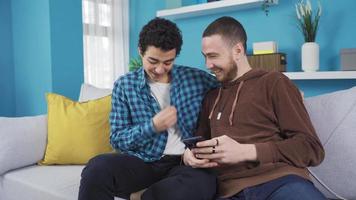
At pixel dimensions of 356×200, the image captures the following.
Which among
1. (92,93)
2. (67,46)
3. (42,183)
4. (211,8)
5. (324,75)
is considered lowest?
(42,183)

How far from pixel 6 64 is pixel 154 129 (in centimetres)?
228

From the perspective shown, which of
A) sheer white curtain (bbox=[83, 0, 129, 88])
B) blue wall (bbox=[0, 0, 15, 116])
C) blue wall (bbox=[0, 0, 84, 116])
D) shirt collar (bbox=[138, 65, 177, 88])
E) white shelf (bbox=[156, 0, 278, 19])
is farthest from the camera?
Answer: sheer white curtain (bbox=[83, 0, 129, 88])

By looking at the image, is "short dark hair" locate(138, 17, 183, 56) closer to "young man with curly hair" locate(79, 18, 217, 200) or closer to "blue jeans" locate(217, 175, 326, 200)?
"young man with curly hair" locate(79, 18, 217, 200)

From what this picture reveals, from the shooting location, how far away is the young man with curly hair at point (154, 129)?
47.1 inches

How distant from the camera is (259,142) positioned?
123 cm

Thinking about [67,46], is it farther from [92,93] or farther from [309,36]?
[309,36]

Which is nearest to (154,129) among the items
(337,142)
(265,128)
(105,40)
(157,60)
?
(157,60)

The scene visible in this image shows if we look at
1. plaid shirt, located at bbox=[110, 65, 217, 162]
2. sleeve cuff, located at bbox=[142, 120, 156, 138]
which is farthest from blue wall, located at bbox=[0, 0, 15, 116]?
sleeve cuff, located at bbox=[142, 120, 156, 138]

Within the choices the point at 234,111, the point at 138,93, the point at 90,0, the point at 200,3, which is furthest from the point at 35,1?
the point at 234,111

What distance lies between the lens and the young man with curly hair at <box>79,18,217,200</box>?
1.20m

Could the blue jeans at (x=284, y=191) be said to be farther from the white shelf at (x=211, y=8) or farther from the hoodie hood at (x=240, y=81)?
the white shelf at (x=211, y=8)

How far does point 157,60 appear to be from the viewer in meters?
1.42

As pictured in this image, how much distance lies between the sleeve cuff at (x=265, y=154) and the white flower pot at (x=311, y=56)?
134 cm

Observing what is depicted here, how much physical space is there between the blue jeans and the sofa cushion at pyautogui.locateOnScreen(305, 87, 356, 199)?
25 cm
